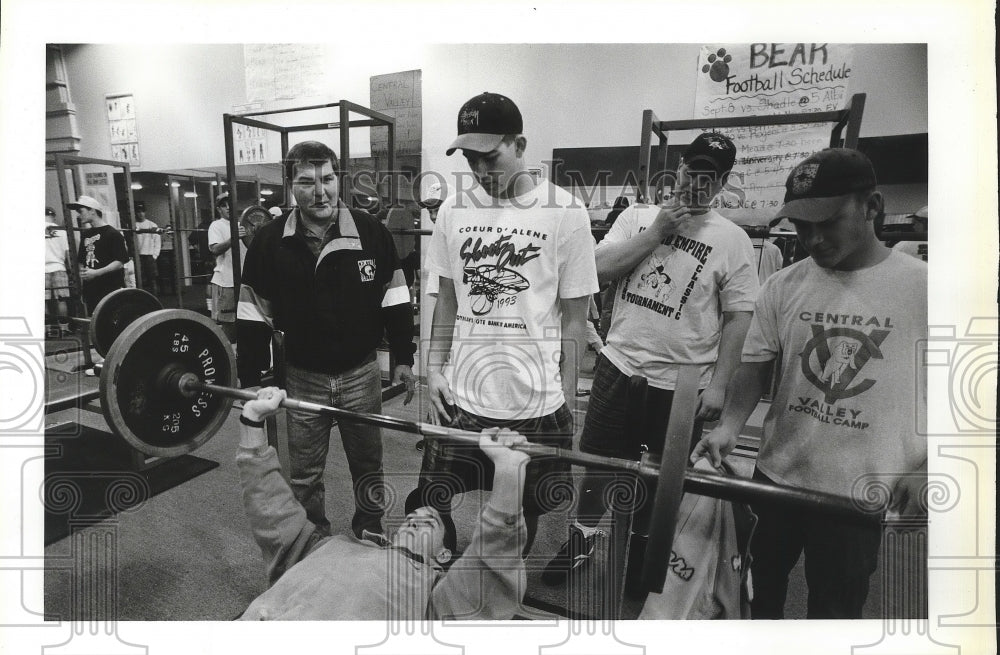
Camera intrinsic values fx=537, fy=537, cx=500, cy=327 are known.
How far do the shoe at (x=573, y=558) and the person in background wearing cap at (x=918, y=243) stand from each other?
3.44 feet

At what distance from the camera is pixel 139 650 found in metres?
1.28

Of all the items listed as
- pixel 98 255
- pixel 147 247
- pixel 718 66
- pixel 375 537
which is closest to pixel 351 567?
pixel 375 537

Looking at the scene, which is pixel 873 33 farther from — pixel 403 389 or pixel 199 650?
pixel 199 650

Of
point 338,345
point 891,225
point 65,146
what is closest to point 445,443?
point 338,345

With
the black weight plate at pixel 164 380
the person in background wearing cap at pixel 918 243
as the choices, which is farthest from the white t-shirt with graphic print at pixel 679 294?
the black weight plate at pixel 164 380

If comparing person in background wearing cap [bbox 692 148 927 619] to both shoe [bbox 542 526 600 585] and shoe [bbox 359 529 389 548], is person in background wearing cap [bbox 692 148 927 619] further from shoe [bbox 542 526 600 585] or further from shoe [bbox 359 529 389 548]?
shoe [bbox 359 529 389 548]

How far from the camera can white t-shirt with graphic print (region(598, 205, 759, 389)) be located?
1.27 metres

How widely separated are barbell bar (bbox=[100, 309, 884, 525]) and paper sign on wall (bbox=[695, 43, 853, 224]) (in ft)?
2.96

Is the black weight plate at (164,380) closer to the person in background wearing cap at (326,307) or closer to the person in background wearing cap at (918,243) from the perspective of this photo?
the person in background wearing cap at (326,307)

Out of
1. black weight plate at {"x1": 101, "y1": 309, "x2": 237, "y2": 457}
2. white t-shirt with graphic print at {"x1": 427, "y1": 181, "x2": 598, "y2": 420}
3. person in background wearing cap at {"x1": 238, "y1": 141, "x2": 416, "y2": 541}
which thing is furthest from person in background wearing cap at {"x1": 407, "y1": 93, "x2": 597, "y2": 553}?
black weight plate at {"x1": 101, "y1": 309, "x2": 237, "y2": 457}

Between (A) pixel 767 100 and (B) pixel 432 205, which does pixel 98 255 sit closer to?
(B) pixel 432 205

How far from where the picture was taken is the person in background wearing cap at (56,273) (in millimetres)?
1341

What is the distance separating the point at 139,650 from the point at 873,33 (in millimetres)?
2210

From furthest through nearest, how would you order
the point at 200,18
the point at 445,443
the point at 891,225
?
the point at 445,443 → the point at 200,18 → the point at 891,225
